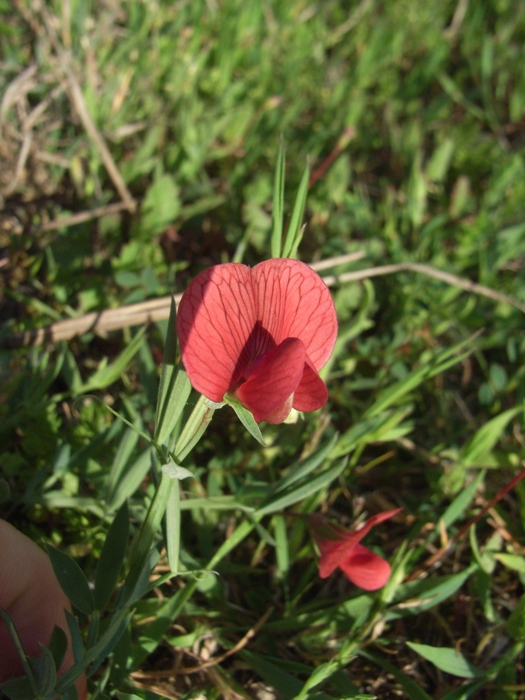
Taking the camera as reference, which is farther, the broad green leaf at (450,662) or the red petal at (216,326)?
the broad green leaf at (450,662)

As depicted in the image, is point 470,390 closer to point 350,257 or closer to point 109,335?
point 350,257

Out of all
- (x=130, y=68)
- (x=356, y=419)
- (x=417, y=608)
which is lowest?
(x=417, y=608)

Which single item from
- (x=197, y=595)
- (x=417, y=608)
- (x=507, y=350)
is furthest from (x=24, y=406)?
(x=507, y=350)

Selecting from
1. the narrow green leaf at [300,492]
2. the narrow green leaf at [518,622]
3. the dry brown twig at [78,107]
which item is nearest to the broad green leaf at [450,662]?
the narrow green leaf at [518,622]

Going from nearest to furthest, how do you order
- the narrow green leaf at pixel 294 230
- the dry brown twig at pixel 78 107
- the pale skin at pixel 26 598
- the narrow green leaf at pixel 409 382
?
the pale skin at pixel 26 598
the narrow green leaf at pixel 294 230
the narrow green leaf at pixel 409 382
the dry brown twig at pixel 78 107

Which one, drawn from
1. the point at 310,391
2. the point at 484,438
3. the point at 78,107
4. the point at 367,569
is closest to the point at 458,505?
the point at 484,438

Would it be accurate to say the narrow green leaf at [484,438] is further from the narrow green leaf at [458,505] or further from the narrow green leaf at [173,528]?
the narrow green leaf at [173,528]

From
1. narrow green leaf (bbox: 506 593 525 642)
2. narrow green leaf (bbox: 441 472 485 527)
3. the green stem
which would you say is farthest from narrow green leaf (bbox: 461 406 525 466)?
the green stem
